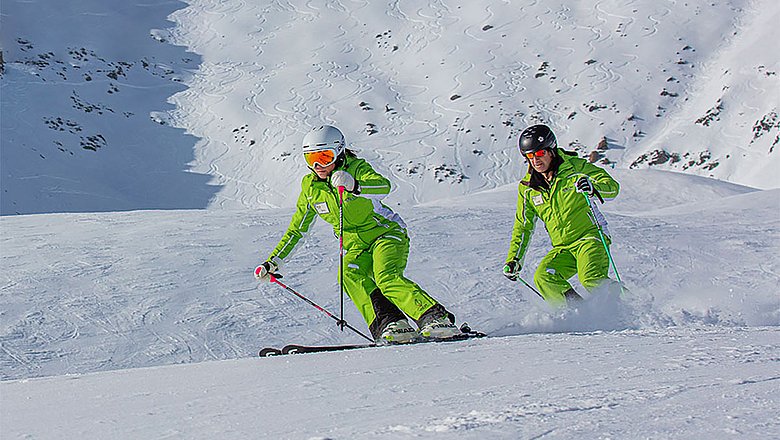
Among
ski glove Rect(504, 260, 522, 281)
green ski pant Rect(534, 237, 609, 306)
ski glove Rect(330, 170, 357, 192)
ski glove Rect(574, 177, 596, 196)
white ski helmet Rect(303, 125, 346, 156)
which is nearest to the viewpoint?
ski glove Rect(330, 170, 357, 192)

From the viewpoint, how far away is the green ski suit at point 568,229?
612 centimetres

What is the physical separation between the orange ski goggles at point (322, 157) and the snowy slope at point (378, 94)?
1129 inches

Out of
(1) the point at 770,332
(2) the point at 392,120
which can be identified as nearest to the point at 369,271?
(1) the point at 770,332

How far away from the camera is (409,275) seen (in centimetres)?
964

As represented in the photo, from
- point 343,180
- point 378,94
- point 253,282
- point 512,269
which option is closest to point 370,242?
point 343,180

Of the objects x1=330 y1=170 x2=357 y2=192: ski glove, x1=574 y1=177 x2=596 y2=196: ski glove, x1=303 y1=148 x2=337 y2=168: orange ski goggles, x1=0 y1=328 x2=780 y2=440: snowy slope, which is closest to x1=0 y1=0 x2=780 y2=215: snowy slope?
x1=303 y1=148 x2=337 y2=168: orange ski goggles

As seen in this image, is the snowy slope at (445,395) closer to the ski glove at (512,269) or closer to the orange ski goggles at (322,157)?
the orange ski goggles at (322,157)

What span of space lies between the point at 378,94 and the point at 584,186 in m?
40.6

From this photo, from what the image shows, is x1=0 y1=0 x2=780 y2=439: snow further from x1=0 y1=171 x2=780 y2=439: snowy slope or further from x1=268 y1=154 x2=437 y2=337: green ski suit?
x1=268 y1=154 x2=437 y2=337: green ski suit

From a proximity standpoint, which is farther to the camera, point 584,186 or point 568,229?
point 568,229

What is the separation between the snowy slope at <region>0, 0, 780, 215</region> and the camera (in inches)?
1463

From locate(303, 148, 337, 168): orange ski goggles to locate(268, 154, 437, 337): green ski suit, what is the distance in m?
0.09

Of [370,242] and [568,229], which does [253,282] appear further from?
[568,229]

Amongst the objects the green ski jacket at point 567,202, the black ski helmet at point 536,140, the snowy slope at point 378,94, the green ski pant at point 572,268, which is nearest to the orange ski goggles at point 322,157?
the black ski helmet at point 536,140
